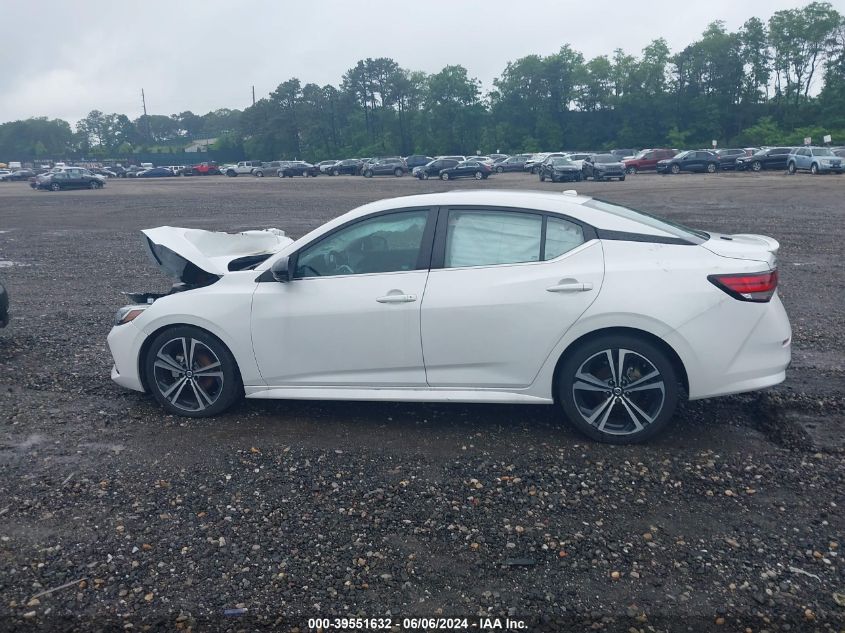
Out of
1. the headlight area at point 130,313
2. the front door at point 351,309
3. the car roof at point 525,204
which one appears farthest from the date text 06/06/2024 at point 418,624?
the headlight area at point 130,313

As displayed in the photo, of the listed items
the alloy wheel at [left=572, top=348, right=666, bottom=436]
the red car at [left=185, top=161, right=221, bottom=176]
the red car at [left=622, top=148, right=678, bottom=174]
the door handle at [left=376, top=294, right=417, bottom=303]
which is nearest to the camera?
Answer: the alloy wheel at [left=572, top=348, right=666, bottom=436]

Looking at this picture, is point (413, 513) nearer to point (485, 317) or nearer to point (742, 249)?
point (485, 317)

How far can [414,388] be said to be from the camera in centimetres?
525

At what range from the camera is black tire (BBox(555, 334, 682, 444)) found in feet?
16.0

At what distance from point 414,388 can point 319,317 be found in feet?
2.66

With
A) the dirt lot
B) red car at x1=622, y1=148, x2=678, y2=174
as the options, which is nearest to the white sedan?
the dirt lot

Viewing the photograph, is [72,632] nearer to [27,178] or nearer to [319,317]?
[319,317]

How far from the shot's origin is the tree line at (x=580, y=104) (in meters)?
91.8

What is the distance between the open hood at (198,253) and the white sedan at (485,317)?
73mm

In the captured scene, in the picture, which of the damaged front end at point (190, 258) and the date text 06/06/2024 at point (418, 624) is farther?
the damaged front end at point (190, 258)

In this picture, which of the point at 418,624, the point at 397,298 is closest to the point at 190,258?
the point at 397,298

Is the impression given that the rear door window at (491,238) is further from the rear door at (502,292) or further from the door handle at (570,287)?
the door handle at (570,287)

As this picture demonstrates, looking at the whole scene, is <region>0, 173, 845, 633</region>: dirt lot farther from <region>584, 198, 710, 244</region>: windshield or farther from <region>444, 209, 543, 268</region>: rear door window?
<region>584, 198, 710, 244</region>: windshield

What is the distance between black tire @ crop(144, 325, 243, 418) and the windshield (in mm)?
2803
